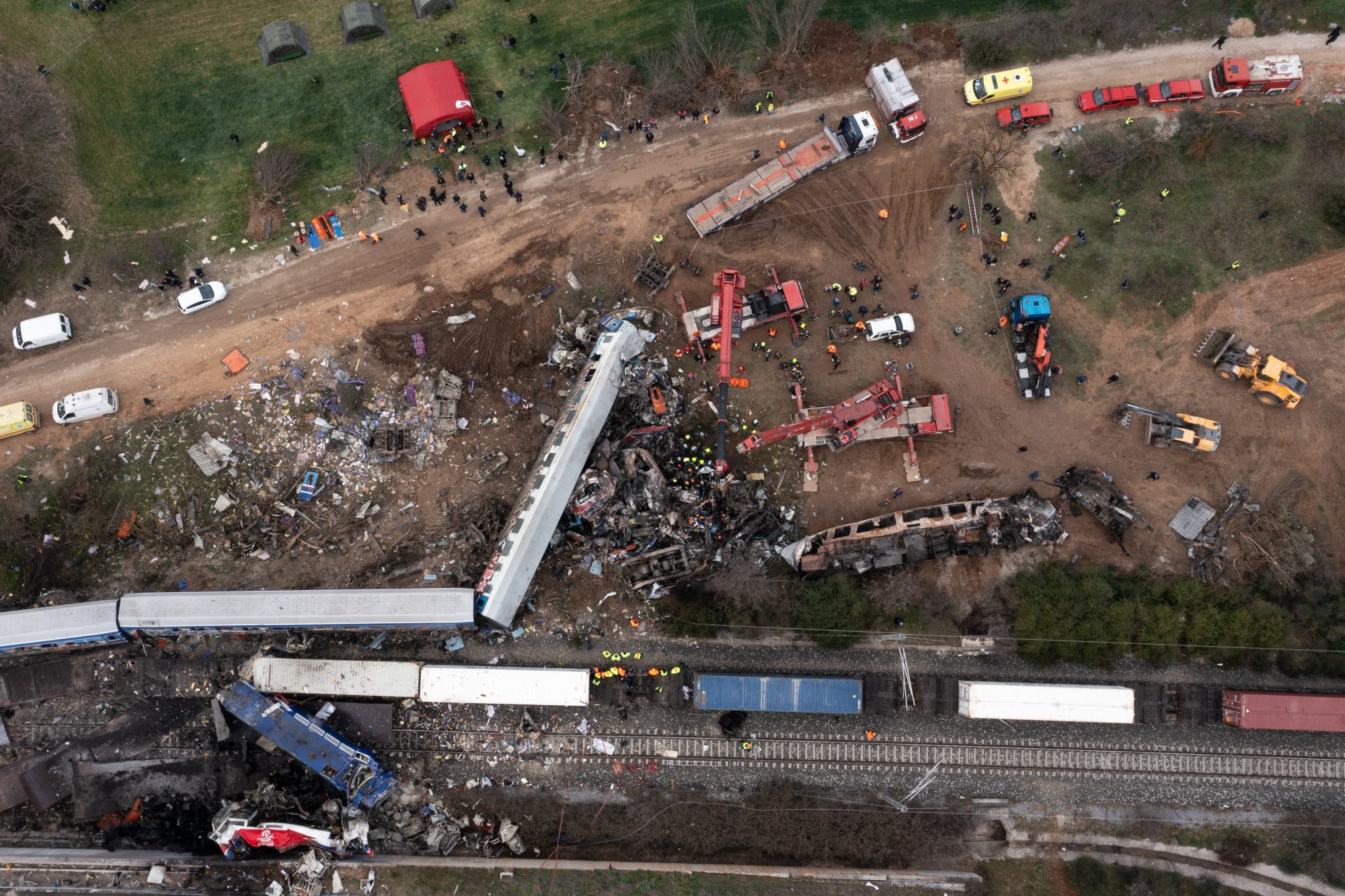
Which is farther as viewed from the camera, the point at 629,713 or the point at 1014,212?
the point at 1014,212

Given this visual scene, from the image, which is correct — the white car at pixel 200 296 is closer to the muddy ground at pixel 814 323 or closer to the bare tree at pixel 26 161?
the muddy ground at pixel 814 323

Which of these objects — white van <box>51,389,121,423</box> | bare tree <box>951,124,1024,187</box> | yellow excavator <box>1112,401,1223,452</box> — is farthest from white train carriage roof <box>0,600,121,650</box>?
yellow excavator <box>1112,401,1223,452</box>

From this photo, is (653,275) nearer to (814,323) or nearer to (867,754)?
(814,323)

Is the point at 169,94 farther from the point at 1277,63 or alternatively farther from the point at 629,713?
the point at 1277,63

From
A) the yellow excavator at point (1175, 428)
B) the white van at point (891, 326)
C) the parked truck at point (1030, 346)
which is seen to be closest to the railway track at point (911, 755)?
the yellow excavator at point (1175, 428)

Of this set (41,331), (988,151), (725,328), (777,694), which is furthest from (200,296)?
(988,151)

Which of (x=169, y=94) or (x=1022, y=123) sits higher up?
(x=169, y=94)

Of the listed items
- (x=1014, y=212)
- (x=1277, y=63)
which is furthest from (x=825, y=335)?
(x=1277, y=63)
